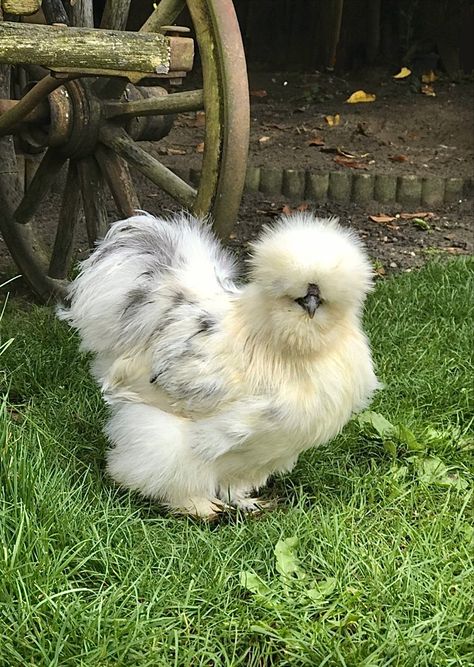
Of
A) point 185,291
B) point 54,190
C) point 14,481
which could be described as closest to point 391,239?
point 54,190

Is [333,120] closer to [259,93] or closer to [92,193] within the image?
[259,93]

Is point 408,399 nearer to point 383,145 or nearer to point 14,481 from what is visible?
point 14,481

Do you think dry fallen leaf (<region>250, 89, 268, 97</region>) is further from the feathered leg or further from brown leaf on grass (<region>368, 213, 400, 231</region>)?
the feathered leg

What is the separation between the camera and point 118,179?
13.4 ft

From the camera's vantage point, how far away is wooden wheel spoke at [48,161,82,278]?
4.40 meters

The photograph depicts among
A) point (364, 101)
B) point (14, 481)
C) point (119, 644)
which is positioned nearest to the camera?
point (119, 644)

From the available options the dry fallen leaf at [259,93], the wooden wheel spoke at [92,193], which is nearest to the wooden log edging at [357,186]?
Answer: the dry fallen leaf at [259,93]

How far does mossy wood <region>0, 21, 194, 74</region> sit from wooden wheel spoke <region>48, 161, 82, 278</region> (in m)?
1.25

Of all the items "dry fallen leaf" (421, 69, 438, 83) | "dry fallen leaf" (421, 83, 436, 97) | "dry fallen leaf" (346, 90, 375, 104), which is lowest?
"dry fallen leaf" (346, 90, 375, 104)

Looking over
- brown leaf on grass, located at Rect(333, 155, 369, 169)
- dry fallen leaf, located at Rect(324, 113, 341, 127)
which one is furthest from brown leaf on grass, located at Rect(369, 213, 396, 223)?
dry fallen leaf, located at Rect(324, 113, 341, 127)

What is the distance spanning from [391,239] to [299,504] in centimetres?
361

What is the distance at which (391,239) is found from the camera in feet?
20.3

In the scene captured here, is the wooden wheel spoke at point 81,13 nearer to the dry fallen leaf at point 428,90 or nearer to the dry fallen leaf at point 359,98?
the dry fallen leaf at point 359,98

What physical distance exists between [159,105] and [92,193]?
695mm
